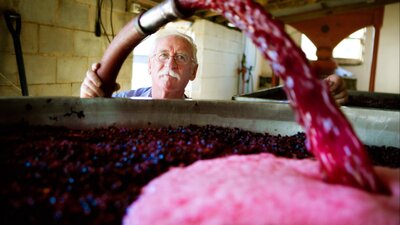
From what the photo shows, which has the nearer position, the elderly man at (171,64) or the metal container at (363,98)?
the elderly man at (171,64)

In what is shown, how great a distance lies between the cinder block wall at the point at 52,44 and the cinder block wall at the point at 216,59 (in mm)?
2305

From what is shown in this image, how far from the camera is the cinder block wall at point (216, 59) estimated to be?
5.94 metres

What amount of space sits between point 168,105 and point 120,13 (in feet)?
10.5

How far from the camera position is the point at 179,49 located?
217 centimetres

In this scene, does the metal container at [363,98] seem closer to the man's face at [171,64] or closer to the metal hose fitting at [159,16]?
the man's face at [171,64]

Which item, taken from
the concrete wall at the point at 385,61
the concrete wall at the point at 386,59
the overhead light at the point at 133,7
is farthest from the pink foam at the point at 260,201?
the concrete wall at the point at 386,59

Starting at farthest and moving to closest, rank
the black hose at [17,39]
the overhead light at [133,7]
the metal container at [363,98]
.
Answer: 1. the overhead light at [133,7]
2. the black hose at [17,39]
3. the metal container at [363,98]

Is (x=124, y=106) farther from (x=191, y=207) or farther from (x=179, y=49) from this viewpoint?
(x=179, y=49)

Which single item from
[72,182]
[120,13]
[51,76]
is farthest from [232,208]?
[120,13]

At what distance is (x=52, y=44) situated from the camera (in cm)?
310

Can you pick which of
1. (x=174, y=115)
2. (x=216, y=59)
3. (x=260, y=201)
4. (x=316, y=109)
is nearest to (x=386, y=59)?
(x=216, y=59)

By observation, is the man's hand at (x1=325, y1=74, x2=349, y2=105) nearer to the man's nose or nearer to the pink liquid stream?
the man's nose

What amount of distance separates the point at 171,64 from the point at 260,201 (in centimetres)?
169

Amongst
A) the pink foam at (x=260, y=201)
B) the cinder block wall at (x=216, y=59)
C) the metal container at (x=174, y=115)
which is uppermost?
the cinder block wall at (x=216, y=59)
